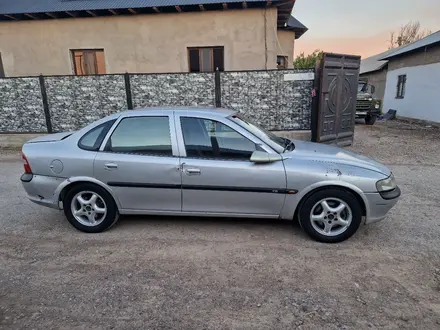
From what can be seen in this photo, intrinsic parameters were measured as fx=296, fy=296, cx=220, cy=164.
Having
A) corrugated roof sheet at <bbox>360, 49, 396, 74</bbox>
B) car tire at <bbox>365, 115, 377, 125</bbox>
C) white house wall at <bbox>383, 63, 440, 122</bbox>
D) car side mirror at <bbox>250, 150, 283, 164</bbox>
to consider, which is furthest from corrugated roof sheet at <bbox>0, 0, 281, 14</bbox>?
corrugated roof sheet at <bbox>360, 49, 396, 74</bbox>

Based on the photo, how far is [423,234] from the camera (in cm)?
370

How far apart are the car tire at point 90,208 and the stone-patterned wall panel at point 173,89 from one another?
5.45m

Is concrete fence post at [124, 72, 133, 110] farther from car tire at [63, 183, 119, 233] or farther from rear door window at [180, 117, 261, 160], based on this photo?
rear door window at [180, 117, 261, 160]

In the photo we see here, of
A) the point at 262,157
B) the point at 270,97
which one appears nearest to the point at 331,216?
the point at 262,157

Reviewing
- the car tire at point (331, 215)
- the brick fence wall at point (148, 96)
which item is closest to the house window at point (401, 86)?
the brick fence wall at point (148, 96)

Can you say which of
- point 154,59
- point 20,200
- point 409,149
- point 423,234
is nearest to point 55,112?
point 154,59

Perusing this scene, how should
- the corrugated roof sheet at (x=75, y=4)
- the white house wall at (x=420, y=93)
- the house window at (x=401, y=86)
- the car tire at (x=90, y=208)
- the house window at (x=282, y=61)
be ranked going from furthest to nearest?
the house window at (x=401, y=86)
the house window at (x=282, y=61)
the white house wall at (x=420, y=93)
the corrugated roof sheet at (x=75, y=4)
the car tire at (x=90, y=208)

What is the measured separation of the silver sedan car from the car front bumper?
0.5 inches

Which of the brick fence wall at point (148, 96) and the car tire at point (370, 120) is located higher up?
the brick fence wall at point (148, 96)

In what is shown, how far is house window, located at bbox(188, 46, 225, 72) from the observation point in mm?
11271

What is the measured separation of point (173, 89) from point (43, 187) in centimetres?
558

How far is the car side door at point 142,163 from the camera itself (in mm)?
3578

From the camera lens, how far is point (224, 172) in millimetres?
3471

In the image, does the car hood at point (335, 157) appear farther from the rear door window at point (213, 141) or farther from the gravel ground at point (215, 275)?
the gravel ground at point (215, 275)
